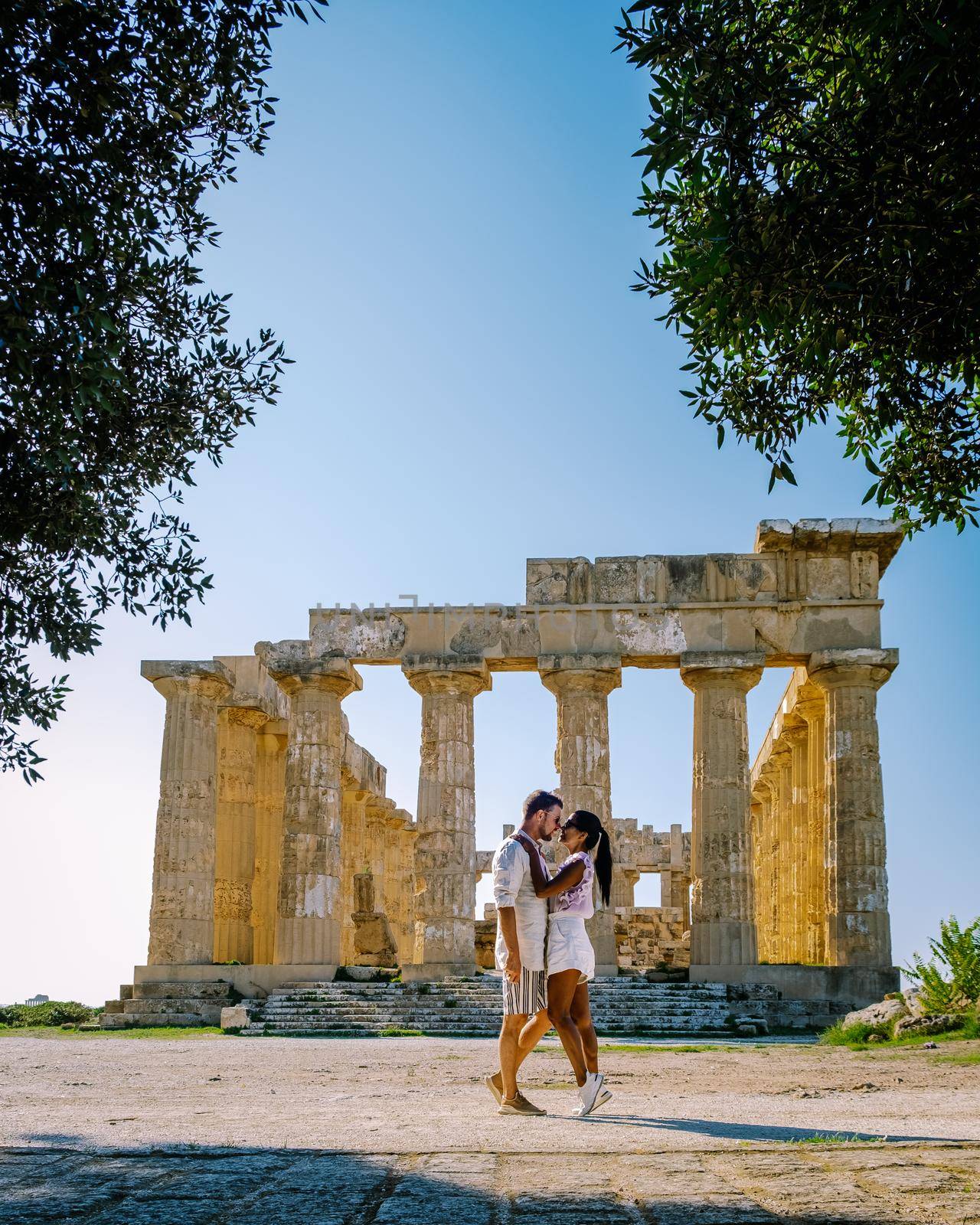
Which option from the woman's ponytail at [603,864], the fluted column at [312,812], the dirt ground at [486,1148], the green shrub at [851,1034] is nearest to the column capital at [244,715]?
the fluted column at [312,812]

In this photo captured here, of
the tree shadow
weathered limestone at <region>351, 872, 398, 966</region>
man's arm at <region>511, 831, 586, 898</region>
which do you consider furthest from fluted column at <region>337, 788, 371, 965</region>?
the tree shadow

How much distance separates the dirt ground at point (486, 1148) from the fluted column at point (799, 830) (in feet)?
53.4

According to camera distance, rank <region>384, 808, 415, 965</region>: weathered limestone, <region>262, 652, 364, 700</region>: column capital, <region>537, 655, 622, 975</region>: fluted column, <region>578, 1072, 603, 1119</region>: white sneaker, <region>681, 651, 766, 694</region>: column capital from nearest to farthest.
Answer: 1. <region>578, 1072, 603, 1119</region>: white sneaker
2. <region>681, 651, 766, 694</region>: column capital
3. <region>537, 655, 622, 975</region>: fluted column
4. <region>262, 652, 364, 700</region>: column capital
5. <region>384, 808, 415, 965</region>: weathered limestone

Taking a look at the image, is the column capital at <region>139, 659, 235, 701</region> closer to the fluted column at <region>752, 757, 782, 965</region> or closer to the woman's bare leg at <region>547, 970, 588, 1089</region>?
the fluted column at <region>752, 757, 782, 965</region>

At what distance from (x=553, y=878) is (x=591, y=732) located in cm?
1700

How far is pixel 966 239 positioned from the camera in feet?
22.9

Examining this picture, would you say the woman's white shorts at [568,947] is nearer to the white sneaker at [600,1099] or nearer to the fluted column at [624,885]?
the white sneaker at [600,1099]

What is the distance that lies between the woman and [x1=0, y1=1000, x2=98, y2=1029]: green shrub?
58.5ft

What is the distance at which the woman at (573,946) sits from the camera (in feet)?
28.7

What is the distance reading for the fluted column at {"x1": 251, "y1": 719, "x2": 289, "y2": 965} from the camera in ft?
99.5

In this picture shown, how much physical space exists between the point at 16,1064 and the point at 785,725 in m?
19.2

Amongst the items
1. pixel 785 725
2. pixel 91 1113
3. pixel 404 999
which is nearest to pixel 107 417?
pixel 91 1113

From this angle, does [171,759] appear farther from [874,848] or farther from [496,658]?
[874,848]

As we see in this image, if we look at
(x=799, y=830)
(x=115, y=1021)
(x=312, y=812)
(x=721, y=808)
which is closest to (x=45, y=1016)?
(x=115, y=1021)
